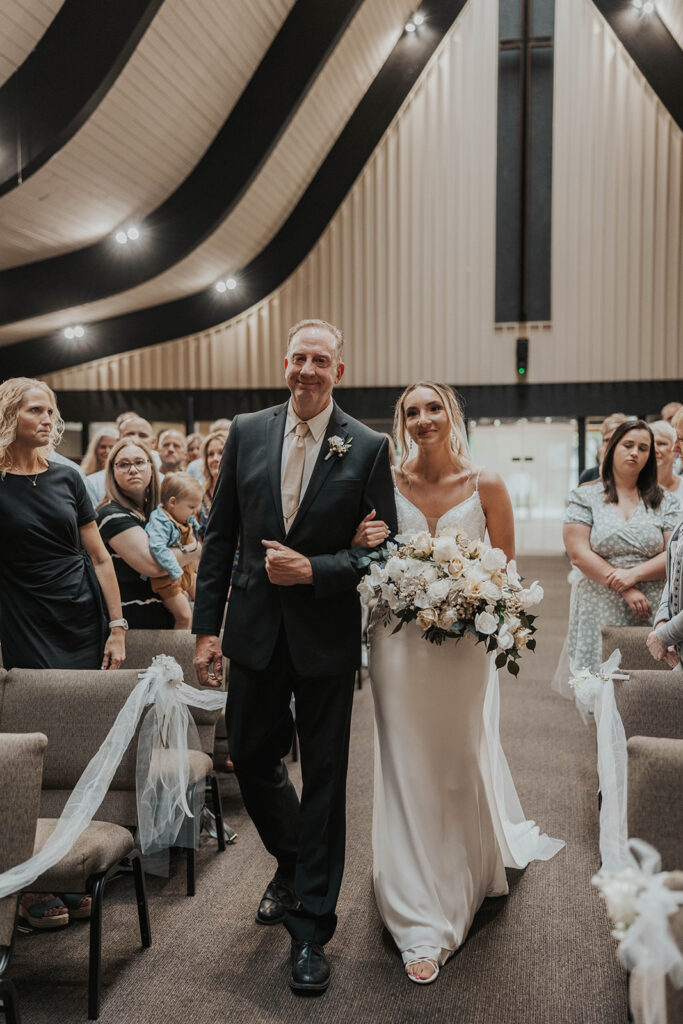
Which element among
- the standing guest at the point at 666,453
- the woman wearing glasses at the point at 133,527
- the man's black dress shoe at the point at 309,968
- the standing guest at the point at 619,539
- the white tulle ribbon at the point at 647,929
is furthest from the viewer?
the standing guest at the point at 666,453

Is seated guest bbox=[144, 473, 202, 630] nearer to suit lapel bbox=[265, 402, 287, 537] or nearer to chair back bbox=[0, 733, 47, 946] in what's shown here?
suit lapel bbox=[265, 402, 287, 537]

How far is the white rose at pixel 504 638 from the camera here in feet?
8.51

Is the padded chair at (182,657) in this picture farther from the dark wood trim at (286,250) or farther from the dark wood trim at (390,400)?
the dark wood trim at (286,250)

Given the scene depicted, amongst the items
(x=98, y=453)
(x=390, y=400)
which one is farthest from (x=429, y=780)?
(x=390, y=400)

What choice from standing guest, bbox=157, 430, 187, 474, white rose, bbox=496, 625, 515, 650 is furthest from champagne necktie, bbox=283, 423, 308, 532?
standing guest, bbox=157, 430, 187, 474

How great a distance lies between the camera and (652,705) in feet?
9.04

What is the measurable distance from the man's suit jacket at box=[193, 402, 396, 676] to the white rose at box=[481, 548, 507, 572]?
1.06 feet

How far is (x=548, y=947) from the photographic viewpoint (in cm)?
280

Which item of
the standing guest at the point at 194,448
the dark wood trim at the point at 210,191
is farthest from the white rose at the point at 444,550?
the dark wood trim at the point at 210,191

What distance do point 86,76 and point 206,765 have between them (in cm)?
531

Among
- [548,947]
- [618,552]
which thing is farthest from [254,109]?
[548,947]

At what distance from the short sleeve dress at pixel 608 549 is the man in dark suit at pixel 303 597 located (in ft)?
5.81

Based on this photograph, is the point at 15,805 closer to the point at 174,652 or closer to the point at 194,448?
the point at 174,652

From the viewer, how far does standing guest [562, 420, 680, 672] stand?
159 inches
